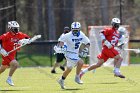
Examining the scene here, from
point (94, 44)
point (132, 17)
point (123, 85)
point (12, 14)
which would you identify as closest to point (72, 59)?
point (123, 85)

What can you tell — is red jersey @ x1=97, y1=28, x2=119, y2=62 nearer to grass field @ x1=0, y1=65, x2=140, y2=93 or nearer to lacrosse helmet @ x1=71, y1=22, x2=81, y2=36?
grass field @ x1=0, y1=65, x2=140, y2=93

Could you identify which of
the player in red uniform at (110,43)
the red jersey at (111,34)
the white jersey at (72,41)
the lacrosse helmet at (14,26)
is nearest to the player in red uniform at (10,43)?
the lacrosse helmet at (14,26)

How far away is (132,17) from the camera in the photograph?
46.8 metres

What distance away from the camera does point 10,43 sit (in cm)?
2003

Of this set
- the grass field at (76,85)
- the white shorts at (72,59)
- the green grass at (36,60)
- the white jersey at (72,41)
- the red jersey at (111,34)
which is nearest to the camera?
the grass field at (76,85)

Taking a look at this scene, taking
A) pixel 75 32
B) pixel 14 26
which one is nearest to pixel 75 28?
pixel 75 32

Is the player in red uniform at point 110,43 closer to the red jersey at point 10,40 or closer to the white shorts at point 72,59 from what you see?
the white shorts at point 72,59

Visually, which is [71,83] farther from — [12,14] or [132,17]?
[132,17]

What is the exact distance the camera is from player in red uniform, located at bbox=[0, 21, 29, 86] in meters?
19.8

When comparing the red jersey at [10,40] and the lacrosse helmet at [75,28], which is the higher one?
the lacrosse helmet at [75,28]

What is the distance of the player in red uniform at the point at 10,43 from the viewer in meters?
19.8

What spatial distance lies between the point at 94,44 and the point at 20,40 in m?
11.5

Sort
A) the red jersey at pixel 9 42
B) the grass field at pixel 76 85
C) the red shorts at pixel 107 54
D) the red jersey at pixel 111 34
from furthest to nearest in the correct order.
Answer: the red jersey at pixel 111 34 → the red shorts at pixel 107 54 → the red jersey at pixel 9 42 → the grass field at pixel 76 85

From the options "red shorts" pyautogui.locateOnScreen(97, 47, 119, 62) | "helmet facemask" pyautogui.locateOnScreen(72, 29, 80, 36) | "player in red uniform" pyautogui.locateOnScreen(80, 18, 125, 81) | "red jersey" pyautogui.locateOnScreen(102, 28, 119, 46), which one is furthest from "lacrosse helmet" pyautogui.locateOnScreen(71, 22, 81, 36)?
"red jersey" pyautogui.locateOnScreen(102, 28, 119, 46)
